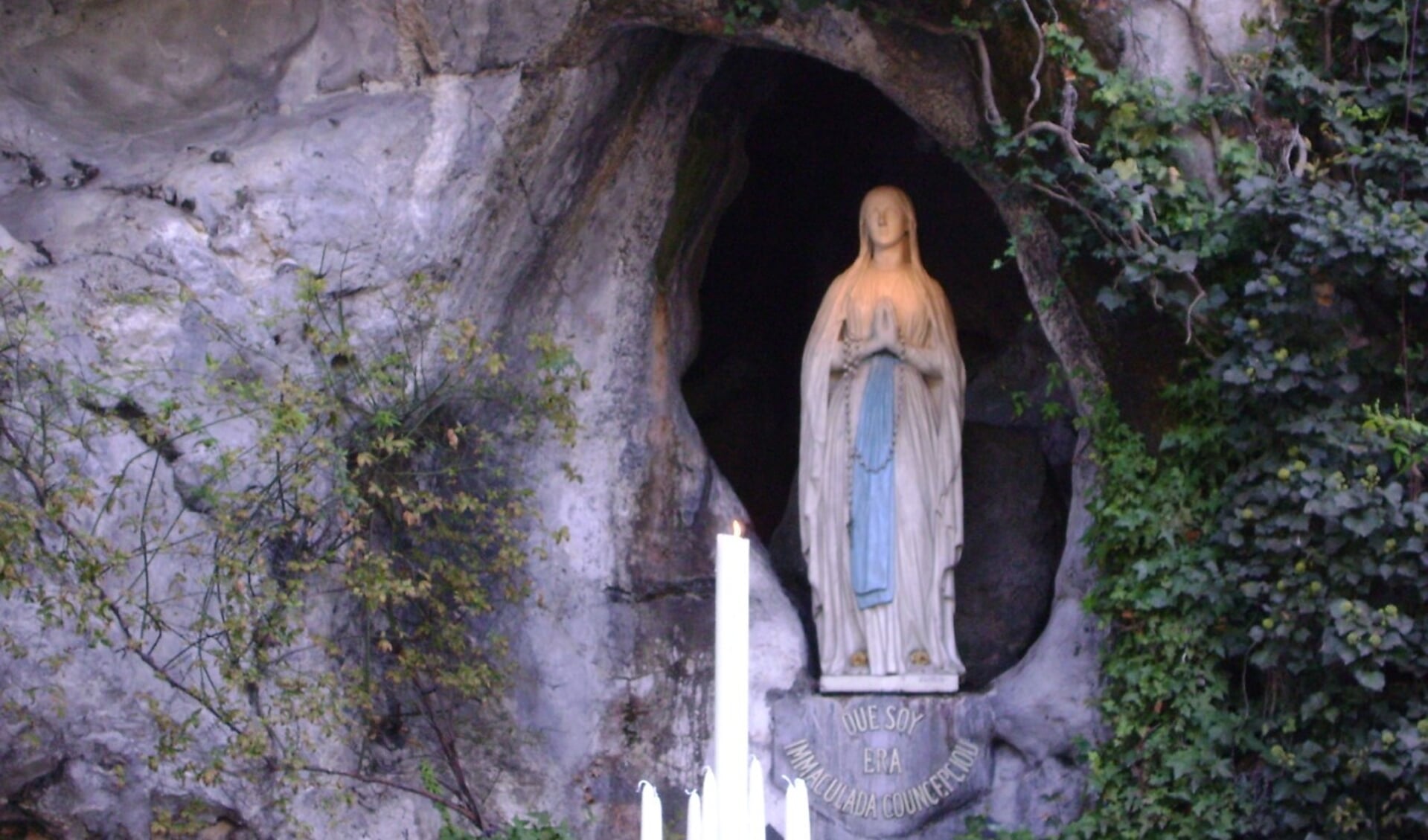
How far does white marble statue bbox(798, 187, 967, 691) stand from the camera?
6.55 meters

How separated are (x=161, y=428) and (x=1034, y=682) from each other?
9.91 feet

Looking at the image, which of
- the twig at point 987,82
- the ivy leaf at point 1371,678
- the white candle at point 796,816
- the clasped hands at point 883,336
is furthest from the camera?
the clasped hands at point 883,336

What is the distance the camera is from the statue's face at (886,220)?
6.91 metres

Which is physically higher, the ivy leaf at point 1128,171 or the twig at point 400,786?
the ivy leaf at point 1128,171

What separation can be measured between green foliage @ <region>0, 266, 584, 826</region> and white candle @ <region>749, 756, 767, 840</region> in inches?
142

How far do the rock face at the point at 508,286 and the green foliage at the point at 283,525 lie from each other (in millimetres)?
77

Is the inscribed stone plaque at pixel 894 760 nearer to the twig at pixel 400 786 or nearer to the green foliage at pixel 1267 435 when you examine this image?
the green foliage at pixel 1267 435

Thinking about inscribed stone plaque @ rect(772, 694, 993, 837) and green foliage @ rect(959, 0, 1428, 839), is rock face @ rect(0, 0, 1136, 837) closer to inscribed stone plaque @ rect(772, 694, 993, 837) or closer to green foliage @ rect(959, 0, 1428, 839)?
inscribed stone plaque @ rect(772, 694, 993, 837)

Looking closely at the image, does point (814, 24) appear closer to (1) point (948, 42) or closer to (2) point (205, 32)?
(1) point (948, 42)

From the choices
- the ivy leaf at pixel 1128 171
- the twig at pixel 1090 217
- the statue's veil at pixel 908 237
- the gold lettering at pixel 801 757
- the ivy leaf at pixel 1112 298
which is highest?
the statue's veil at pixel 908 237

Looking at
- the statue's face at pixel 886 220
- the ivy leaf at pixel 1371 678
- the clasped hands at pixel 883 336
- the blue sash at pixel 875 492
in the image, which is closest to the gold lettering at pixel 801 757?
the blue sash at pixel 875 492

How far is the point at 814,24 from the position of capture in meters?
6.39

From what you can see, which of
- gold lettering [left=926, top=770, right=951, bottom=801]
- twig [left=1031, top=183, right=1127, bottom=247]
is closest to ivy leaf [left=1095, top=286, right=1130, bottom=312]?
twig [left=1031, top=183, right=1127, bottom=247]

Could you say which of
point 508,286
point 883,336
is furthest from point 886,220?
point 508,286
